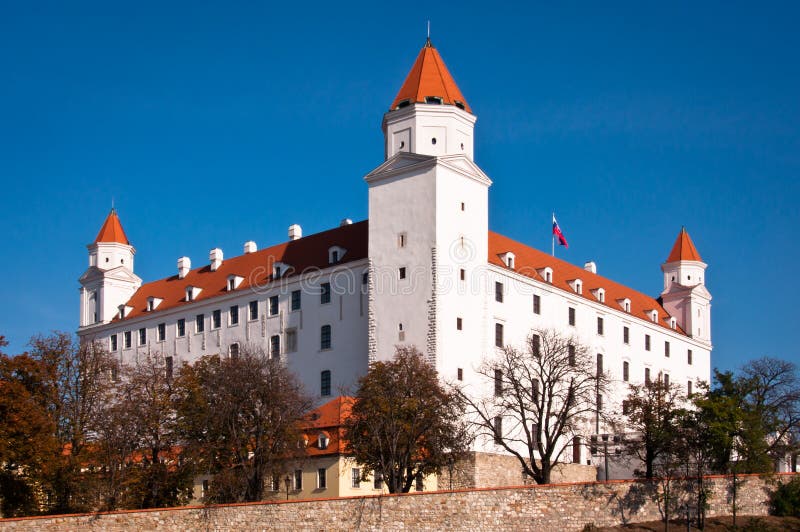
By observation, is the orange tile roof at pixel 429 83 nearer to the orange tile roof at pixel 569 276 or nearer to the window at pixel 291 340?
the orange tile roof at pixel 569 276

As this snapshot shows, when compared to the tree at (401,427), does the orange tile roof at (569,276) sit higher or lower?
higher

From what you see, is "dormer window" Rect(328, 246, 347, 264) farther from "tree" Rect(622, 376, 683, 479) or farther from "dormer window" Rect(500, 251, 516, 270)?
"tree" Rect(622, 376, 683, 479)

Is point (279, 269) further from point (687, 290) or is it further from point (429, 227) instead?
point (687, 290)

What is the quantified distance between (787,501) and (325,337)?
3135cm

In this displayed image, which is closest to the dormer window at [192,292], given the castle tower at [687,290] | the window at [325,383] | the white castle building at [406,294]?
the white castle building at [406,294]

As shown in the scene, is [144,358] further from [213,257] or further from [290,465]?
[290,465]

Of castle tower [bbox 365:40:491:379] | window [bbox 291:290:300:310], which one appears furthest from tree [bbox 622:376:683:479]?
window [bbox 291:290:300:310]

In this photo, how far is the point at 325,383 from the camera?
7381 cm

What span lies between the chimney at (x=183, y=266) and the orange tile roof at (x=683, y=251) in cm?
3829

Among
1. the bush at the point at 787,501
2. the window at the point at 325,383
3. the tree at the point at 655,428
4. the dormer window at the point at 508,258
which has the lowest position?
the bush at the point at 787,501

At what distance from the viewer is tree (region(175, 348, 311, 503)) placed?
190 feet

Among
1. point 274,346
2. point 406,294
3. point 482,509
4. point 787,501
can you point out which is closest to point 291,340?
point 274,346

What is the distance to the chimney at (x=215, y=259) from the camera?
3489 inches

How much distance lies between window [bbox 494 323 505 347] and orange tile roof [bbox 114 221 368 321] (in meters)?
8.89
